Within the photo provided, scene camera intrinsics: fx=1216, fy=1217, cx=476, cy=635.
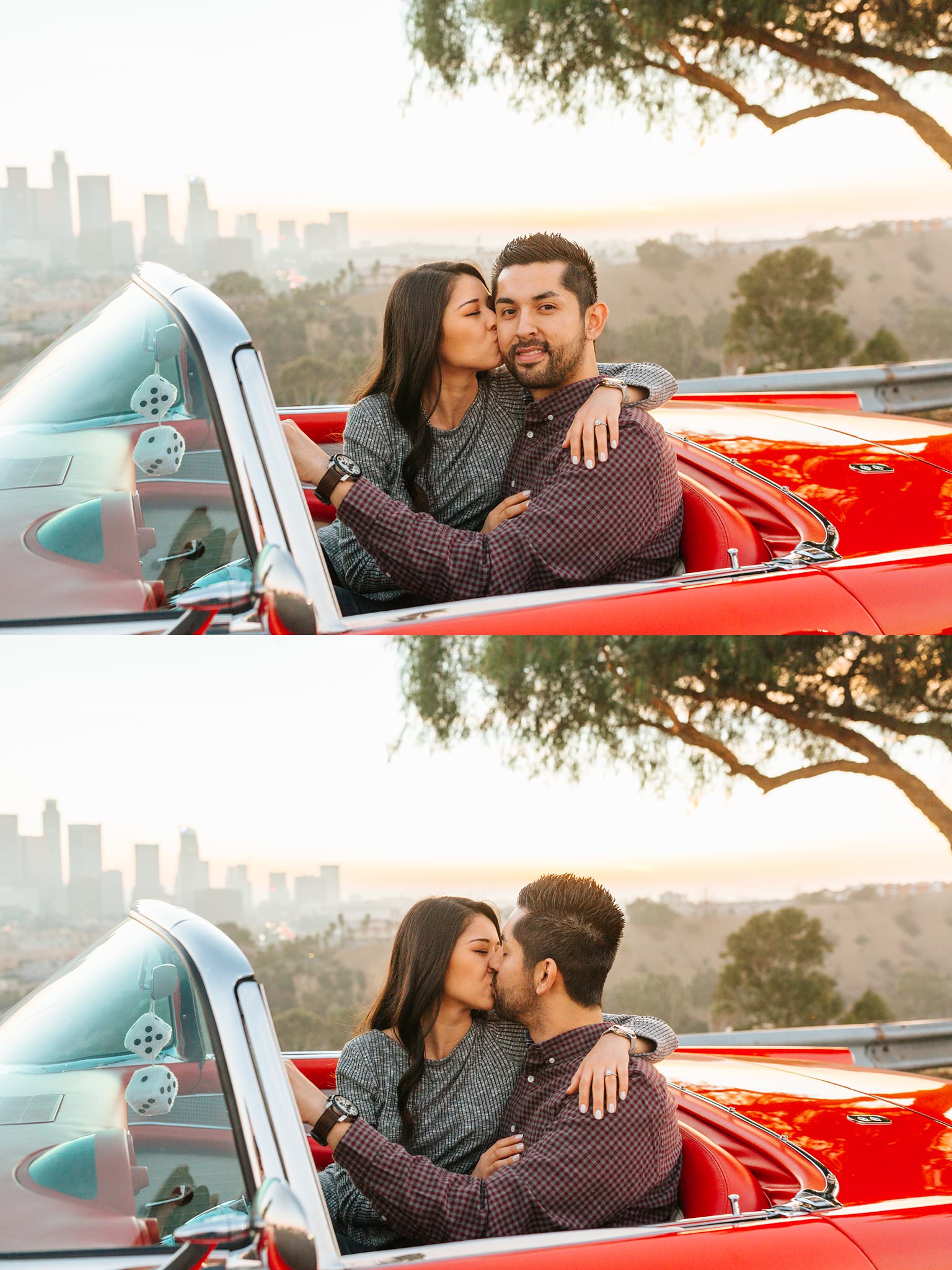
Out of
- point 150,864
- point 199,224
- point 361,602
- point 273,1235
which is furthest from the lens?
point 199,224

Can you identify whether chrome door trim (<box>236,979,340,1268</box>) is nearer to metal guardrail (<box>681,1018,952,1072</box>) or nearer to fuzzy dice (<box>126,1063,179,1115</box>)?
fuzzy dice (<box>126,1063,179,1115</box>)

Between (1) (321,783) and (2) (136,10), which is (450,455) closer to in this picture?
(1) (321,783)

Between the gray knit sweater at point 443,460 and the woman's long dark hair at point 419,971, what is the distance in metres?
0.65

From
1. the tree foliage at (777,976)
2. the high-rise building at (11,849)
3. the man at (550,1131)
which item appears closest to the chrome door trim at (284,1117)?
the man at (550,1131)

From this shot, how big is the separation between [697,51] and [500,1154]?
27.0 feet

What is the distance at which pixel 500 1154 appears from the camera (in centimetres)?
153

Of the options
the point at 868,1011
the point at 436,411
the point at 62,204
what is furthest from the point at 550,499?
the point at 62,204

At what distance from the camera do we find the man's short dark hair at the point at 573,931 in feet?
5.11

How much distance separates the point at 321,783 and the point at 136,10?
573cm

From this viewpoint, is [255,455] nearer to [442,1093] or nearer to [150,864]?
[442,1093]

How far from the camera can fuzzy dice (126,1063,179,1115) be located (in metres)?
1.34

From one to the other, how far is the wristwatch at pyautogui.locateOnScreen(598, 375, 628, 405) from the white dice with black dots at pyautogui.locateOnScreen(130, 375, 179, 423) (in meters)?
0.70

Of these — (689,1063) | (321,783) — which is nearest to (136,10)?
(321,783)

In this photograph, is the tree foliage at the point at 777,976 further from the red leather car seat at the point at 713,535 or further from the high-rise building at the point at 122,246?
the high-rise building at the point at 122,246
